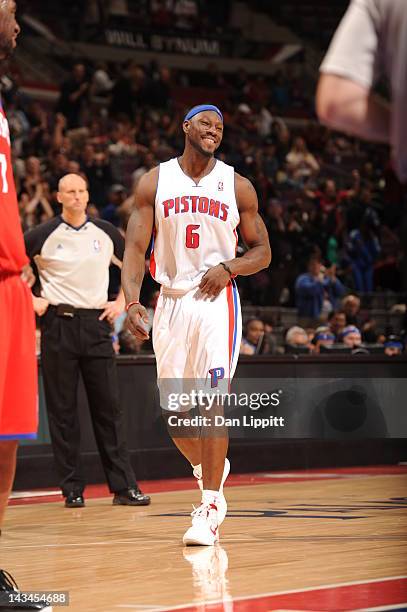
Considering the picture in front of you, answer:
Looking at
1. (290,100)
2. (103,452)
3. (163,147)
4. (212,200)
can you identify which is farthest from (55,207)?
(290,100)

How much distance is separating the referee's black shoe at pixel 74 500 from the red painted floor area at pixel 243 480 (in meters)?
0.52

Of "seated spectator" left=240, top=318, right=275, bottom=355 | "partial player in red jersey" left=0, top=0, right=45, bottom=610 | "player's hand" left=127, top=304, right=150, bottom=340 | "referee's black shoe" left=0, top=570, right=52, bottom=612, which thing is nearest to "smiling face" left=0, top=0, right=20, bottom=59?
"partial player in red jersey" left=0, top=0, right=45, bottom=610

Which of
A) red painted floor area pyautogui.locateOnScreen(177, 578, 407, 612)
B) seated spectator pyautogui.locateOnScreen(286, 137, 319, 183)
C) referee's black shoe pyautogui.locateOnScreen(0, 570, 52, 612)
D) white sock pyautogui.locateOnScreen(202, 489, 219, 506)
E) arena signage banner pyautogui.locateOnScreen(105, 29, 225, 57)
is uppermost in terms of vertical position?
arena signage banner pyautogui.locateOnScreen(105, 29, 225, 57)

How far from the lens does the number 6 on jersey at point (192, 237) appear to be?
21.6 ft

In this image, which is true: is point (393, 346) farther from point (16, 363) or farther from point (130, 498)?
point (16, 363)

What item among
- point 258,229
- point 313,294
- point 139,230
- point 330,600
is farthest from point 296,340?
point 330,600

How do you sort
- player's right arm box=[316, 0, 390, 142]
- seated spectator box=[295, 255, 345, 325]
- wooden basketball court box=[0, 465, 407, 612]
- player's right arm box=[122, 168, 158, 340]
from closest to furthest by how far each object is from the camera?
player's right arm box=[316, 0, 390, 142] < wooden basketball court box=[0, 465, 407, 612] < player's right arm box=[122, 168, 158, 340] < seated spectator box=[295, 255, 345, 325]

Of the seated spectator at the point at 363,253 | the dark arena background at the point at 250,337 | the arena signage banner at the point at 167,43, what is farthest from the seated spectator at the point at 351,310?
the arena signage banner at the point at 167,43

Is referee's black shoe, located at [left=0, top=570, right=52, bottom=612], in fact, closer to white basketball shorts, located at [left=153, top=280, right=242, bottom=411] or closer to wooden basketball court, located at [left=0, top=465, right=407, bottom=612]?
wooden basketball court, located at [left=0, top=465, right=407, bottom=612]

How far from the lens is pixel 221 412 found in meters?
6.38

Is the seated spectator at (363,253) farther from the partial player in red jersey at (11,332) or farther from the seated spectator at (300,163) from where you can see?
the partial player in red jersey at (11,332)

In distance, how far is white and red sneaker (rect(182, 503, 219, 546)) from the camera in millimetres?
6102

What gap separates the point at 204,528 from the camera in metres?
6.11

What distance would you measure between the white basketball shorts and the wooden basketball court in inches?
33.8
